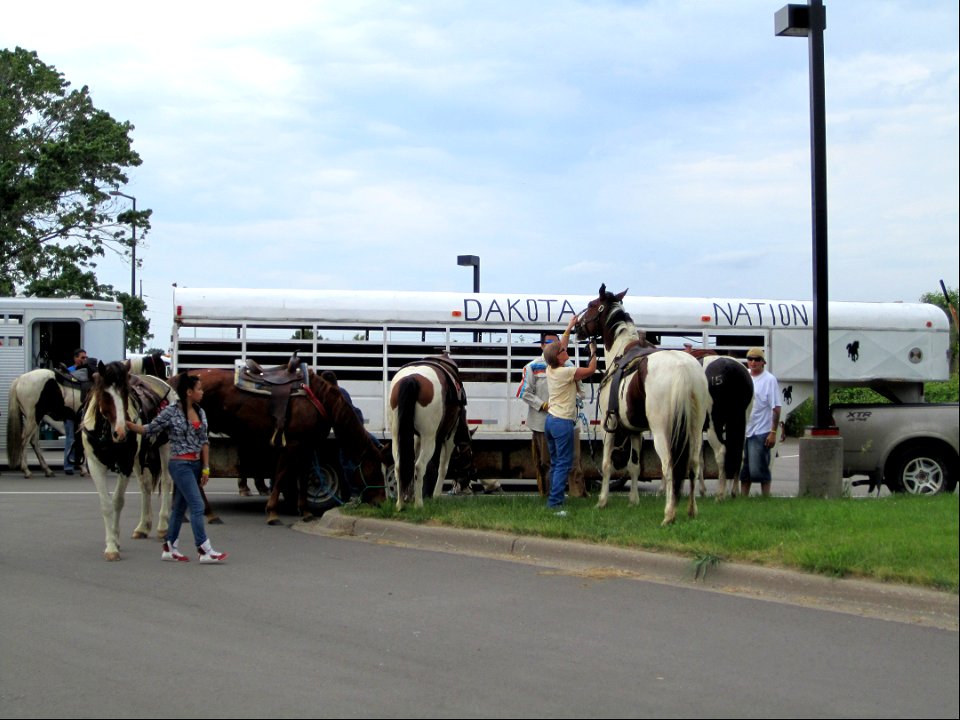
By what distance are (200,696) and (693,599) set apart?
157 inches

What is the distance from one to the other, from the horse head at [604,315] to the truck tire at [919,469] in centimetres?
404

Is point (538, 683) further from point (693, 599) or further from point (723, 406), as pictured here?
point (723, 406)

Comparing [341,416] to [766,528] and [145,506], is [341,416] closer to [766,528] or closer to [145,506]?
[145,506]

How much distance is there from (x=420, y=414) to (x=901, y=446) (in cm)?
611

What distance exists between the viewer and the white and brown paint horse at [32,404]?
1947cm

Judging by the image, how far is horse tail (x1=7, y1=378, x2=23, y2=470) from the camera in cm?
1941

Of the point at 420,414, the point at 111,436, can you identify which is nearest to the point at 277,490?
the point at 420,414

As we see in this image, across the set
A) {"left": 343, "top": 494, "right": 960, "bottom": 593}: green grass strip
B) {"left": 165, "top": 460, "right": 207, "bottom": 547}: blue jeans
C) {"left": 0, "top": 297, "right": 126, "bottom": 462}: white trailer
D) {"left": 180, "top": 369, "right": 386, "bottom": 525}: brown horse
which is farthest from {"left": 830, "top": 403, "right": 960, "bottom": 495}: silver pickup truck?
{"left": 0, "top": 297, "right": 126, "bottom": 462}: white trailer

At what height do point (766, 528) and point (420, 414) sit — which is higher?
point (420, 414)

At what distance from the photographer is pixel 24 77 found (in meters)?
34.5

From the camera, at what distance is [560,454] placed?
12.2m

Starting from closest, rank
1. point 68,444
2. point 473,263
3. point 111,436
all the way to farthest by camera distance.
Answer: point 111,436 < point 68,444 < point 473,263

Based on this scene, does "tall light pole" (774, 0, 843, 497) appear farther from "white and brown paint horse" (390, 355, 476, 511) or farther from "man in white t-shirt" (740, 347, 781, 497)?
"white and brown paint horse" (390, 355, 476, 511)

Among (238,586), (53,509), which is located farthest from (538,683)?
(53,509)
